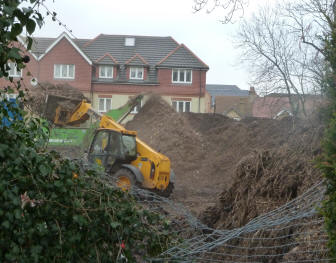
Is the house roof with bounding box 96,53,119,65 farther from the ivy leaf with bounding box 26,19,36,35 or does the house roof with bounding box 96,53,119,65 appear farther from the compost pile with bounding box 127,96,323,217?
the ivy leaf with bounding box 26,19,36,35

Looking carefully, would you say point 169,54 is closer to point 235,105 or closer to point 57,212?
point 235,105

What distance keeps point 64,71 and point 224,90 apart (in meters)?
57.6

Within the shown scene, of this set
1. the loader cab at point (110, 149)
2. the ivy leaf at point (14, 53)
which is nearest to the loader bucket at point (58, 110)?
the loader cab at point (110, 149)

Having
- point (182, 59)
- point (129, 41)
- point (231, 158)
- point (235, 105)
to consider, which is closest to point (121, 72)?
point (129, 41)

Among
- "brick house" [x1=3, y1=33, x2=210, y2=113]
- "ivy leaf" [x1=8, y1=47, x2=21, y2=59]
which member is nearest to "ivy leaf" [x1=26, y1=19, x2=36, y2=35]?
"ivy leaf" [x1=8, y1=47, x2=21, y2=59]

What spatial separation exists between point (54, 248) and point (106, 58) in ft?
125

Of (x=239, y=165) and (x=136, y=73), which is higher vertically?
(x=136, y=73)

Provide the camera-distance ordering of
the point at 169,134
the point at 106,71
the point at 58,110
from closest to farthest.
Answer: the point at 58,110, the point at 169,134, the point at 106,71

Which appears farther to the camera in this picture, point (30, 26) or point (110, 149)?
point (110, 149)

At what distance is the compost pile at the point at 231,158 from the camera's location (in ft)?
23.6

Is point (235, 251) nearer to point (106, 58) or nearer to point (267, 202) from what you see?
point (267, 202)

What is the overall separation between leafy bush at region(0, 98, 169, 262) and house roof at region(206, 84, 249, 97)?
282 ft

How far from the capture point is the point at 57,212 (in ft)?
14.2

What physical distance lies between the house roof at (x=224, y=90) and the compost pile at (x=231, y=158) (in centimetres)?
6123
